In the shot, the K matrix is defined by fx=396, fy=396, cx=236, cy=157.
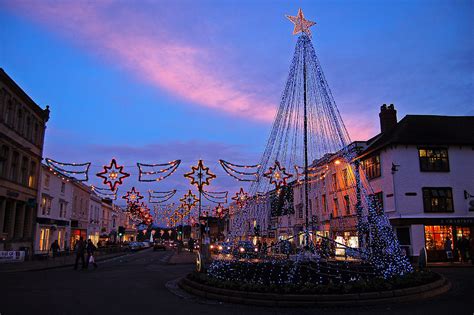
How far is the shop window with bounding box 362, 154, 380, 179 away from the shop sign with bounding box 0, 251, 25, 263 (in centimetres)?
2786

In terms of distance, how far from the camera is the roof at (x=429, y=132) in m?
29.7

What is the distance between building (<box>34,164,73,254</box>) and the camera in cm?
3628

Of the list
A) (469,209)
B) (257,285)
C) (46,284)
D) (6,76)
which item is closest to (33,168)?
(6,76)

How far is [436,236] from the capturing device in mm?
28766

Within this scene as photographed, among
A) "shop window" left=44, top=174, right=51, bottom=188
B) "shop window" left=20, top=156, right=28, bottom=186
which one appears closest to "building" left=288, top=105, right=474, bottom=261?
"shop window" left=20, top=156, right=28, bottom=186

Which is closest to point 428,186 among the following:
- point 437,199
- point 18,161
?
point 437,199

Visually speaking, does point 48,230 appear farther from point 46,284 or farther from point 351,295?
point 351,295

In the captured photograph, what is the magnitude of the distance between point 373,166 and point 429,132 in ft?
16.2

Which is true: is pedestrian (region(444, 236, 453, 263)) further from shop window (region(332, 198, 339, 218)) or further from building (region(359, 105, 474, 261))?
shop window (region(332, 198, 339, 218))

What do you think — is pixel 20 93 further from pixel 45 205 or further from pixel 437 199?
pixel 437 199

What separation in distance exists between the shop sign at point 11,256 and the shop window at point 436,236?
1165 inches

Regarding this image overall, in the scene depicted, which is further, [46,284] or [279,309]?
[46,284]

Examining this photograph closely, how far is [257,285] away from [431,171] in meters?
22.8

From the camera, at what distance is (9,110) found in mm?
29906
